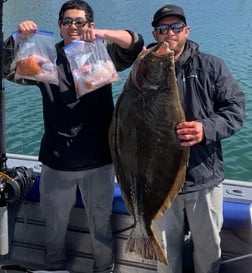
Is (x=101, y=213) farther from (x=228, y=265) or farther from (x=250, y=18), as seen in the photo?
(x=250, y=18)

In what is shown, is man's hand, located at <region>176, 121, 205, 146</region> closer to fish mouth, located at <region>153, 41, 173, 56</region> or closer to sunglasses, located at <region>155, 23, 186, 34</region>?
fish mouth, located at <region>153, 41, 173, 56</region>

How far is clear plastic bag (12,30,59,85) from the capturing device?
9.59 ft

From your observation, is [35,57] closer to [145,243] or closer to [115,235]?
[145,243]

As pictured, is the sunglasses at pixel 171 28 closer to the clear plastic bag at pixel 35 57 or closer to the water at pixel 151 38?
the clear plastic bag at pixel 35 57

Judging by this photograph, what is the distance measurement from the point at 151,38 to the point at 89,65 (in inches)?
582

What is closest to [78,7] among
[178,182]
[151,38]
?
A: [178,182]

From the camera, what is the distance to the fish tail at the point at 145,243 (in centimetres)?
270

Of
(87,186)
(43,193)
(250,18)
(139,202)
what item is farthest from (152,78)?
(250,18)

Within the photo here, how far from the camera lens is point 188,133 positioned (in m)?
2.43

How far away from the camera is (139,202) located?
8.71ft

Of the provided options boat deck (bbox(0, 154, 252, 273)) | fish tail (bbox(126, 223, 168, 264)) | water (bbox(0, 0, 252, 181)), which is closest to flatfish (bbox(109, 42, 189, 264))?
fish tail (bbox(126, 223, 168, 264))

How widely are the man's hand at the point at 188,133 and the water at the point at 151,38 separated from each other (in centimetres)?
455

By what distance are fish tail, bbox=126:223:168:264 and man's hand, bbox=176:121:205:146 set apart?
64 cm

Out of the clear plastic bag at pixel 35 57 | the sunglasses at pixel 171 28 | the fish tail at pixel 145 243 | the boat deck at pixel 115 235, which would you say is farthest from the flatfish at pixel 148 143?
the boat deck at pixel 115 235
